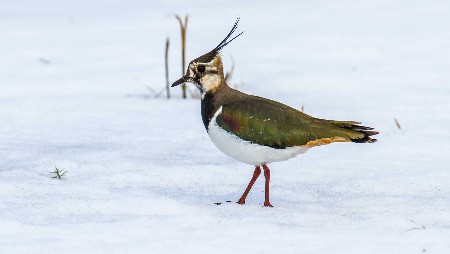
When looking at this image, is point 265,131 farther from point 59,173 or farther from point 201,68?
point 59,173

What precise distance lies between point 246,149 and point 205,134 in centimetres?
229

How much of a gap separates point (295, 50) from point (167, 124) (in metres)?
2.96

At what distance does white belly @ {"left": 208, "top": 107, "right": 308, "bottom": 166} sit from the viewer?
5.38 meters

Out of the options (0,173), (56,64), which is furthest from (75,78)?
(0,173)

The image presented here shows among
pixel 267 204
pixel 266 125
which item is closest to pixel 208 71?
pixel 266 125

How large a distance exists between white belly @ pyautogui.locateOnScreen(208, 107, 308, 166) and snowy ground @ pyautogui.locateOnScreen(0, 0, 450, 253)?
0.98ft

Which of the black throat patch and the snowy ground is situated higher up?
the black throat patch

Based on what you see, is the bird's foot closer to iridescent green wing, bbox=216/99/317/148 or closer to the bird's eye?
iridescent green wing, bbox=216/99/317/148

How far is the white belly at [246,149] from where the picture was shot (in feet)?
17.6

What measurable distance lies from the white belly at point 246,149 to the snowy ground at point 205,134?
298mm

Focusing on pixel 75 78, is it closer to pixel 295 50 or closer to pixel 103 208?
pixel 295 50

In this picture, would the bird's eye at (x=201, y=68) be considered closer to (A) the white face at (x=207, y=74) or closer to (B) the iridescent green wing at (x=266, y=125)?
(A) the white face at (x=207, y=74)

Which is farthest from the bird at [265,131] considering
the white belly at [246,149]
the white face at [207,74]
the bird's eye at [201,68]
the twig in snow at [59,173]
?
the twig in snow at [59,173]

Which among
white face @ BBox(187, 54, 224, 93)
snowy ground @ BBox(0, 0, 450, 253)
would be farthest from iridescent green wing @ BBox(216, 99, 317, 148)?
snowy ground @ BBox(0, 0, 450, 253)
